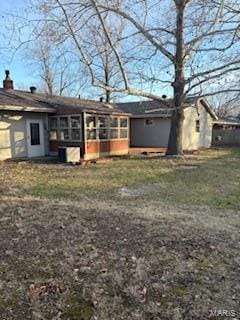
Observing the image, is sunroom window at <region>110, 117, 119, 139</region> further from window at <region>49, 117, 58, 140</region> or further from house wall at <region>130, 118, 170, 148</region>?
house wall at <region>130, 118, 170, 148</region>

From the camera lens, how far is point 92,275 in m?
3.53

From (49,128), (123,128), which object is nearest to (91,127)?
(49,128)

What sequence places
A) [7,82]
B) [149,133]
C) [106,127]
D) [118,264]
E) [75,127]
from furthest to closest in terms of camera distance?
[149,133], [7,82], [106,127], [75,127], [118,264]

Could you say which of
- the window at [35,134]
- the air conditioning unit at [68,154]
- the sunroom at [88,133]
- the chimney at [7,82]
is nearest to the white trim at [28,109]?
the sunroom at [88,133]

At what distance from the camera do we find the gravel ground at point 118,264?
2906 mm

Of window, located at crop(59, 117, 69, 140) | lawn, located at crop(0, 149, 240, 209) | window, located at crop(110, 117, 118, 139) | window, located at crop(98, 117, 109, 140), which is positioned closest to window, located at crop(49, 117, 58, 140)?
window, located at crop(59, 117, 69, 140)

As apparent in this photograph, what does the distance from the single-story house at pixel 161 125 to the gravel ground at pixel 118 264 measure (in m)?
16.5

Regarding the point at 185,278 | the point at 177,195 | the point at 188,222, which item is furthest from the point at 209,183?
the point at 185,278

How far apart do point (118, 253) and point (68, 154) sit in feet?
34.6

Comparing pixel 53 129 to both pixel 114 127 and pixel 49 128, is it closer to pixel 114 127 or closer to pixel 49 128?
pixel 49 128

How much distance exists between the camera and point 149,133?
75.5 ft

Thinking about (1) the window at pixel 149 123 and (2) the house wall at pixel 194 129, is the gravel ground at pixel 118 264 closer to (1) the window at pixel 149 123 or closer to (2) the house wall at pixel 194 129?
(1) the window at pixel 149 123

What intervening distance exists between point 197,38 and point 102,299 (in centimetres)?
1436

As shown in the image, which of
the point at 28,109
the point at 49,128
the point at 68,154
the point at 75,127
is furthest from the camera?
the point at 49,128
